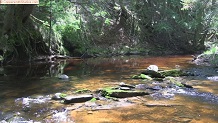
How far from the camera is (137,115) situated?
18.9ft

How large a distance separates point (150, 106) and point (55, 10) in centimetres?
902

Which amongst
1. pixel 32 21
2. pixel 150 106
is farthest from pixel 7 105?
pixel 32 21

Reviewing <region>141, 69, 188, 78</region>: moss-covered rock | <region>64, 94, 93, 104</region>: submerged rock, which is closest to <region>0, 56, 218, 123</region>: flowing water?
<region>64, 94, 93, 104</region>: submerged rock

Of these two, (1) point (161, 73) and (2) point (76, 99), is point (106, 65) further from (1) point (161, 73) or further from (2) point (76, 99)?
(2) point (76, 99)

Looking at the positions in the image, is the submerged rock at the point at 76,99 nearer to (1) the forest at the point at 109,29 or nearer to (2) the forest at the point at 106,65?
(2) the forest at the point at 106,65

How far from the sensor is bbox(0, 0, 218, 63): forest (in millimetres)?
14602

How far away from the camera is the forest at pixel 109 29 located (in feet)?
47.9

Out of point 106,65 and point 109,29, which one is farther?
point 109,29

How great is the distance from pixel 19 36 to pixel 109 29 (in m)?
10.8

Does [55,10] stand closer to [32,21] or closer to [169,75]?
[32,21]

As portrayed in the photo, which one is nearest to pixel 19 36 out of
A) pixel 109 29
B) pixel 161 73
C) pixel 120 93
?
pixel 161 73

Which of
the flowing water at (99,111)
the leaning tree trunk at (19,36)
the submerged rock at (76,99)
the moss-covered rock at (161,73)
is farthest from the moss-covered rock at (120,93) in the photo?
the leaning tree trunk at (19,36)

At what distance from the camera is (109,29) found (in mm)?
24344

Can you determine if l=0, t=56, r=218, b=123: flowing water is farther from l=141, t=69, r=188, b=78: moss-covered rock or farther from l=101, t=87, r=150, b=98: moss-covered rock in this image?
l=141, t=69, r=188, b=78: moss-covered rock
